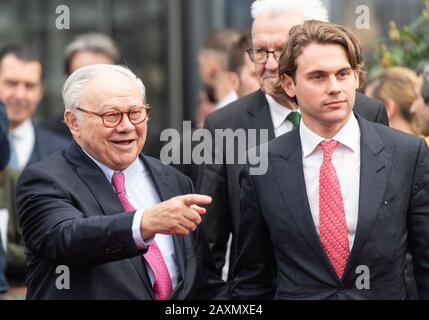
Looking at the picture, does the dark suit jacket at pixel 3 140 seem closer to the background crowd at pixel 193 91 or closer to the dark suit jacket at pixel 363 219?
the background crowd at pixel 193 91

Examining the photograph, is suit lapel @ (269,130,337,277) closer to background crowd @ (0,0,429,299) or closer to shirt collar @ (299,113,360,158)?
shirt collar @ (299,113,360,158)

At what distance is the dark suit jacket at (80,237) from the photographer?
4.23 meters

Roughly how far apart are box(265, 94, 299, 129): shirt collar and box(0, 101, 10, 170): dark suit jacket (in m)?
1.48

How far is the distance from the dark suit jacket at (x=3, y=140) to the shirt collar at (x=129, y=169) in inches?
53.6

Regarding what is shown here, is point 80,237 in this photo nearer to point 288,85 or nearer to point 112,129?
point 112,129

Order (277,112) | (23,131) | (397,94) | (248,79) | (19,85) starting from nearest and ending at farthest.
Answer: (277,112) → (397,94) → (248,79) → (23,131) → (19,85)

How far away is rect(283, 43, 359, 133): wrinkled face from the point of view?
4523mm

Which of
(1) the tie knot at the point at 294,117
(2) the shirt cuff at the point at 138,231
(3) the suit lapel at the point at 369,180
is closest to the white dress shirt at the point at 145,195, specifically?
(2) the shirt cuff at the point at 138,231

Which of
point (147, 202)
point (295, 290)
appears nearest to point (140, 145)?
point (147, 202)

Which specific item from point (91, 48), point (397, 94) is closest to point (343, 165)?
point (397, 94)

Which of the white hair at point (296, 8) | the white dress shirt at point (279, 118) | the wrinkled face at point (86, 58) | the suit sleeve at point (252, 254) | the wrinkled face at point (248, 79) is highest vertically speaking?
the white hair at point (296, 8)

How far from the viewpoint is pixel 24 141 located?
7398 millimetres

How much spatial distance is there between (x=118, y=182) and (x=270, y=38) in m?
1.13
